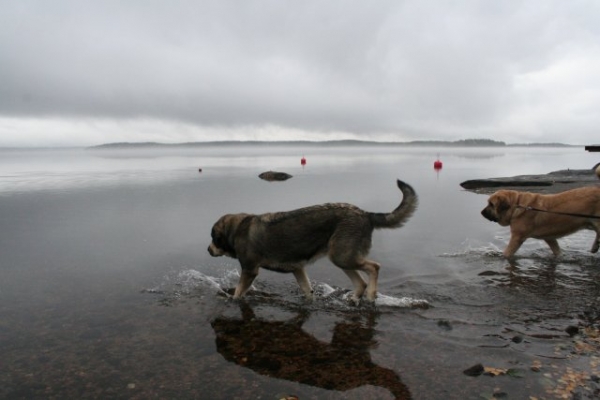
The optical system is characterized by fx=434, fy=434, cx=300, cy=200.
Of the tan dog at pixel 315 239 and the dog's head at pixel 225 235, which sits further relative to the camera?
the dog's head at pixel 225 235

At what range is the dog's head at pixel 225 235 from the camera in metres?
9.58

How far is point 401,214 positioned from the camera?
8.69 m

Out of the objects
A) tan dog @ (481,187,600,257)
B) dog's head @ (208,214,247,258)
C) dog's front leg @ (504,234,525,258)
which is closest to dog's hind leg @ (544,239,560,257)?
tan dog @ (481,187,600,257)

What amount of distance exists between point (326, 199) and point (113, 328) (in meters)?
19.6

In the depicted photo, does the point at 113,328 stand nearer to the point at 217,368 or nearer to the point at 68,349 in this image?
the point at 68,349

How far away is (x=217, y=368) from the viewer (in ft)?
20.8

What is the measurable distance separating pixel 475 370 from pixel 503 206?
25.4ft

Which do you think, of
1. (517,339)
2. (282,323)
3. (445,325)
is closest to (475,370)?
(517,339)

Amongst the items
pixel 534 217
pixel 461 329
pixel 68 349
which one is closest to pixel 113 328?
pixel 68 349

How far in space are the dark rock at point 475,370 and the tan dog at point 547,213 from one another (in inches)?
269

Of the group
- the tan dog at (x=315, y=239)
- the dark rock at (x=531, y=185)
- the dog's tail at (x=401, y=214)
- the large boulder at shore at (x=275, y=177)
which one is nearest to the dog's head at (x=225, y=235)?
the tan dog at (x=315, y=239)

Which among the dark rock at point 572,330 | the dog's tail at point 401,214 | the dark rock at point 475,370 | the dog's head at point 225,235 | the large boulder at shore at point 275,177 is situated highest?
the dog's tail at point 401,214

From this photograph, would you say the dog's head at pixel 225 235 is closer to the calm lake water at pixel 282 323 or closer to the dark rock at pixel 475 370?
the calm lake water at pixel 282 323

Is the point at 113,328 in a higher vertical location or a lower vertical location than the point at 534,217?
lower
